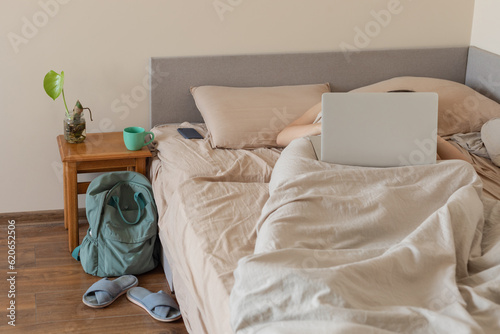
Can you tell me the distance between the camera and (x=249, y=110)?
2922 mm

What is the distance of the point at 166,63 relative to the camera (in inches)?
119

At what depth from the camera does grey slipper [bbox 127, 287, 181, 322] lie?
233 centimetres

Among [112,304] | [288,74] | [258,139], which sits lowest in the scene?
[112,304]

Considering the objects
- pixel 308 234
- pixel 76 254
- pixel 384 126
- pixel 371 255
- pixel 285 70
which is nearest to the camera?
pixel 371 255

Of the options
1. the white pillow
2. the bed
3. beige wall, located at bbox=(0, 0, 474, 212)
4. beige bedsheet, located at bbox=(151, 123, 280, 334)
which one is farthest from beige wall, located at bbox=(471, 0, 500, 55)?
beige bedsheet, located at bbox=(151, 123, 280, 334)

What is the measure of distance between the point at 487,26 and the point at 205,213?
1.95 metres

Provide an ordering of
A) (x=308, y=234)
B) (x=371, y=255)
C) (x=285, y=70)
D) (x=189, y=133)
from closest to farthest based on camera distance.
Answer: (x=371, y=255), (x=308, y=234), (x=189, y=133), (x=285, y=70)

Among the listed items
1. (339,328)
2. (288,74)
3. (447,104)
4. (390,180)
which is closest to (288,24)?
(288,74)

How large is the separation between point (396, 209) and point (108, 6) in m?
1.75

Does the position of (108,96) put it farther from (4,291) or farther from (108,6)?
(4,291)

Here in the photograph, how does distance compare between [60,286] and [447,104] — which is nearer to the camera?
[60,286]

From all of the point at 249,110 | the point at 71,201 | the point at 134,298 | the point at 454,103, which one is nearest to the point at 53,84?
the point at 71,201

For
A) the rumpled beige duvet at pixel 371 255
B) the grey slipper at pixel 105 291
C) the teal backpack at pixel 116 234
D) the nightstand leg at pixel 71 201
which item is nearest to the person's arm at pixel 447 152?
the rumpled beige duvet at pixel 371 255

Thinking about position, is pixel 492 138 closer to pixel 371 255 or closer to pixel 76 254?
pixel 371 255
